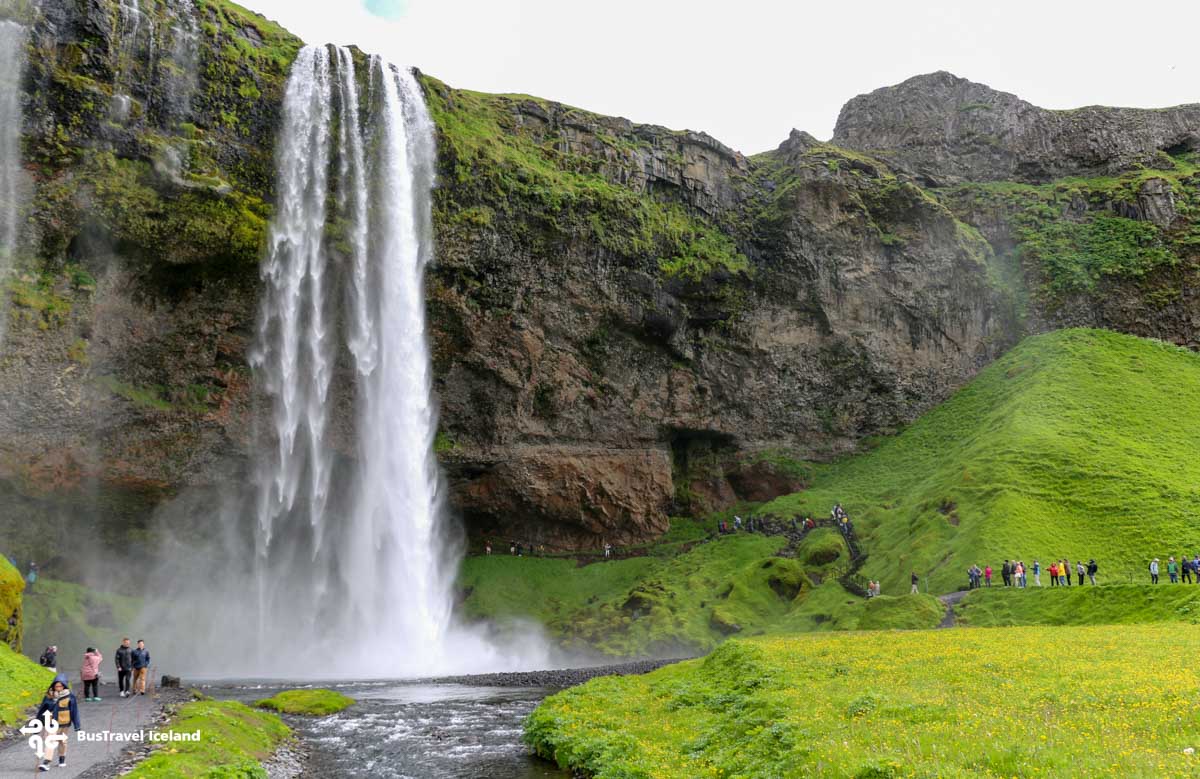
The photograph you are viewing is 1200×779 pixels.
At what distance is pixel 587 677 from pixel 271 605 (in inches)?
1067

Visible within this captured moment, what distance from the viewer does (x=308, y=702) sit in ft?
101

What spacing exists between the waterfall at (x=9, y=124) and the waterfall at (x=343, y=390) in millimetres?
14036

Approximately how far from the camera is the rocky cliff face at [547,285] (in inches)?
1903

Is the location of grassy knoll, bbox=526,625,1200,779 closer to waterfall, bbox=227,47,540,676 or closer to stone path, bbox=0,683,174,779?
stone path, bbox=0,683,174,779

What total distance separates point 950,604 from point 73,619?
1987 inches

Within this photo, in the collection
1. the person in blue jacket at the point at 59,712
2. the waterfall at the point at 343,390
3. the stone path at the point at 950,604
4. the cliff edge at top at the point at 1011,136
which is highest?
the cliff edge at top at the point at 1011,136

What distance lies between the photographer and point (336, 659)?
4897 centimetres

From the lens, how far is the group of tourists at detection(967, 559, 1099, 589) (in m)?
39.6

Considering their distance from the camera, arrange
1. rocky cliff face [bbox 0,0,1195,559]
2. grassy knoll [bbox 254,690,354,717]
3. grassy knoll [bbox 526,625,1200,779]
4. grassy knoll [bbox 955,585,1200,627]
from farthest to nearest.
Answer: rocky cliff face [bbox 0,0,1195,559]
grassy knoll [bbox 955,585,1200,627]
grassy knoll [bbox 254,690,354,717]
grassy knoll [bbox 526,625,1200,779]

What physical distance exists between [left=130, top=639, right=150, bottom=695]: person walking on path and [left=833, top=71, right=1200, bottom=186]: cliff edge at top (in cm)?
8662

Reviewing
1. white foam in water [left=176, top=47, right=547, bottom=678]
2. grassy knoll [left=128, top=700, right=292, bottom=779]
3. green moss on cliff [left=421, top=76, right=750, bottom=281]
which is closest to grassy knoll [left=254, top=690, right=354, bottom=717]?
grassy knoll [left=128, top=700, right=292, bottom=779]

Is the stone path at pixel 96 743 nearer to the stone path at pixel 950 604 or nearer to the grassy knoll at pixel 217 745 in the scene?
the grassy knoll at pixel 217 745

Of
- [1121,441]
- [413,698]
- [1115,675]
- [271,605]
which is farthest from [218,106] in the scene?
[1121,441]

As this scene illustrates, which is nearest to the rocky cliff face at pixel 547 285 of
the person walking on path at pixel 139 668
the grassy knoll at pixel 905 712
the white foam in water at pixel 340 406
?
the white foam in water at pixel 340 406
